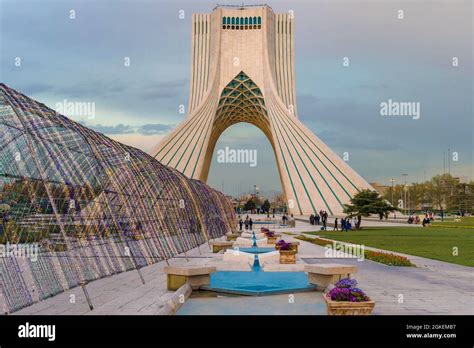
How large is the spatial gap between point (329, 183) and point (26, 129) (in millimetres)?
40137

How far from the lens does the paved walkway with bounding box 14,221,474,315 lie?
23.2 ft

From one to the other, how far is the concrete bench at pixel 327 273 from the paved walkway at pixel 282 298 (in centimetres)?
34

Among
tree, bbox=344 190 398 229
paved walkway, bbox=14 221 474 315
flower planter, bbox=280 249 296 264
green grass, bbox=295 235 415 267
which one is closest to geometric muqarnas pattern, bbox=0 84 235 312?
paved walkway, bbox=14 221 474 315

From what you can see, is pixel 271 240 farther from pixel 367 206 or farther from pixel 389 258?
pixel 367 206

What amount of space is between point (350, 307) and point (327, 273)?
2.77 metres

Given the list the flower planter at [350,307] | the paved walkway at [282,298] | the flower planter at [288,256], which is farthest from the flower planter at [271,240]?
the flower planter at [350,307]

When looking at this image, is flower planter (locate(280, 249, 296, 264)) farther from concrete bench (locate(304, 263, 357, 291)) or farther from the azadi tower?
the azadi tower

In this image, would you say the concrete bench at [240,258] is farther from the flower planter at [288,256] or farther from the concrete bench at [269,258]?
the flower planter at [288,256]

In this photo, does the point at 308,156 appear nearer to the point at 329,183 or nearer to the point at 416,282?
the point at 329,183

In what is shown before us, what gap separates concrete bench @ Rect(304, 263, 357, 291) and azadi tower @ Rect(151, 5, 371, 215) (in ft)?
121

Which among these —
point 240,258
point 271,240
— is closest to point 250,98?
point 271,240

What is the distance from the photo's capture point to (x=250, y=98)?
198 feet

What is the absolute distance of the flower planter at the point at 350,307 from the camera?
238 inches
